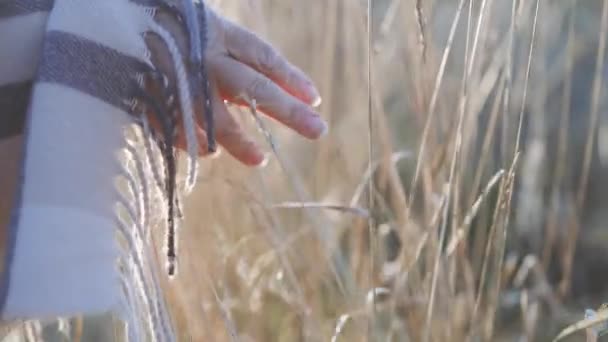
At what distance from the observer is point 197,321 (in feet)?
2.74

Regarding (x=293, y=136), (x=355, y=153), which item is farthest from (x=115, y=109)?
(x=293, y=136)

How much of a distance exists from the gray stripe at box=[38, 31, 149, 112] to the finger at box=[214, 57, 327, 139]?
0.19 ft

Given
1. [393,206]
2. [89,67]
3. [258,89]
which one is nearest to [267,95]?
[258,89]

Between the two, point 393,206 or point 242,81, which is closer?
point 242,81

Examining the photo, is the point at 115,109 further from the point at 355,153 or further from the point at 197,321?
the point at 355,153

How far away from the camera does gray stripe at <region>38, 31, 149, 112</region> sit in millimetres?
542

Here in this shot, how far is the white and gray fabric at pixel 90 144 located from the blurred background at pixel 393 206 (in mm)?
132

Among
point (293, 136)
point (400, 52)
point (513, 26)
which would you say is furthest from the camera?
point (293, 136)

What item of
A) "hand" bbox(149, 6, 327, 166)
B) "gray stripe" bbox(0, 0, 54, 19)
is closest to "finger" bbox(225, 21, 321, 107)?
"hand" bbox(149, 6, 327, 166)

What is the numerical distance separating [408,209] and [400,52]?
0.24m

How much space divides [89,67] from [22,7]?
0.05m

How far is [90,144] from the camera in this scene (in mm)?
540

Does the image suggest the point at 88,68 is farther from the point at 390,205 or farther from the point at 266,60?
the point at 390,205

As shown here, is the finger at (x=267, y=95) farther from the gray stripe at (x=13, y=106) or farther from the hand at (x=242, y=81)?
the gray stripe at (x=13, y=106)
